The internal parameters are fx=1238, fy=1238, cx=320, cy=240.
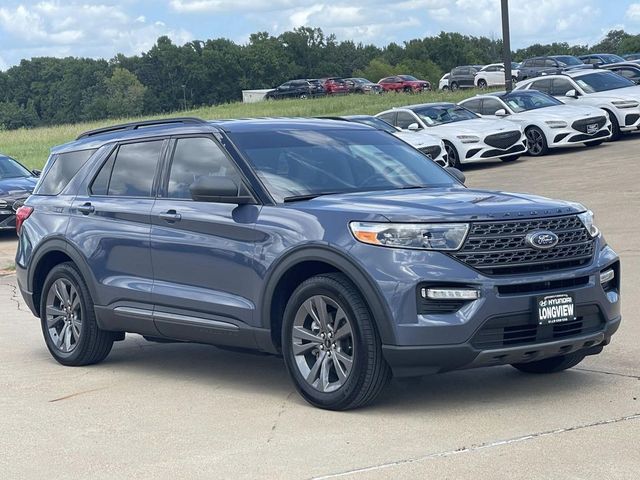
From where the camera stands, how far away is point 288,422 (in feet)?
→ 22.7

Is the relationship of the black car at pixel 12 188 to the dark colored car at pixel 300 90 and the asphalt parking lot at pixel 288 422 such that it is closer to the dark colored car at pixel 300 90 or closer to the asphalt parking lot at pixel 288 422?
the asphalt parking lot at pixel 288 422

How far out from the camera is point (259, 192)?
764 cm

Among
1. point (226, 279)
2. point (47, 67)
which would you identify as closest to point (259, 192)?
point (226, 279)

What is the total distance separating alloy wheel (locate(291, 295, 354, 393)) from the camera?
22.9 feet

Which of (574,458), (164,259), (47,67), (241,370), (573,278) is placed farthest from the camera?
(47,67)

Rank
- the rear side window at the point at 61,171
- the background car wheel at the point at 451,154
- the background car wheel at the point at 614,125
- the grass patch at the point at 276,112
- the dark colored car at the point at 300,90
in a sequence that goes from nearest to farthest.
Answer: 1. the rear side window at the point at 61,171
2. the background car wheel at the point at 451,154
3. the background car wheel at the point at 614,125
4. the grass patch at the point at 276,112
5. the dark colored car at the point at 300,90

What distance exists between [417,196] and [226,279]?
1.30m

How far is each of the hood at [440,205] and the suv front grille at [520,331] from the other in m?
0.56

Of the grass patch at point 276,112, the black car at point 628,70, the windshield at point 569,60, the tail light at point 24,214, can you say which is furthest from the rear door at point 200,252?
the windshield at point 569,60

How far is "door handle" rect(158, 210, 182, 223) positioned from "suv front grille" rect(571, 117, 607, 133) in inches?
793

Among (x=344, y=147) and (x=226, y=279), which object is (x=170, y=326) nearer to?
(x=226, y=279)

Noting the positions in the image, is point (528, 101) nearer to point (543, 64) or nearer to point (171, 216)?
point (171, 216)

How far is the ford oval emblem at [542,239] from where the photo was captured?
6.80 metres

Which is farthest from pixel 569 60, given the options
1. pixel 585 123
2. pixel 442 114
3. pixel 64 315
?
pixel 64 315
